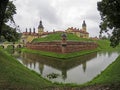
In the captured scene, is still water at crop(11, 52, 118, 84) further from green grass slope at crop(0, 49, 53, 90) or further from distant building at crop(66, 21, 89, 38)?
distant building at crop(66, 21, 89, 38)

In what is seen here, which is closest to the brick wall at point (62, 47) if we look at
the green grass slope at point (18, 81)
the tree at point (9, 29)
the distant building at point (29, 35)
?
the tree at point (9, 29)

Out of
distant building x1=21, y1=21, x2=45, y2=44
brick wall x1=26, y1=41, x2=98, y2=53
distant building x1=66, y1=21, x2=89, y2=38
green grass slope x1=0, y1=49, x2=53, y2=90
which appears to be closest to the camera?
green grass slope x1=0, y1=49, x2=53, y2=90

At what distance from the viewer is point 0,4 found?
6.24 m

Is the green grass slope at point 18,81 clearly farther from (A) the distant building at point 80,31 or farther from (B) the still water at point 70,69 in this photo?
(A) the distant building at point 80,31

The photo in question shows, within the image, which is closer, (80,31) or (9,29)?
(9,29)

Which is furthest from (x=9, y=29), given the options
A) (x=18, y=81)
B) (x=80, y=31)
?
(x=80, y=31)

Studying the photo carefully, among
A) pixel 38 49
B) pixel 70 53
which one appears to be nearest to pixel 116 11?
pixel 70 53

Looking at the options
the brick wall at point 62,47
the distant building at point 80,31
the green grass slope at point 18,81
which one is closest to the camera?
the green grass slope at point 18,81

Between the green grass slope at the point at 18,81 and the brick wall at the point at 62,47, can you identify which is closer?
the green grass slope at the point at 18,81

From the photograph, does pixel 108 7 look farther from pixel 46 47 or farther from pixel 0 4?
pixel 46 47

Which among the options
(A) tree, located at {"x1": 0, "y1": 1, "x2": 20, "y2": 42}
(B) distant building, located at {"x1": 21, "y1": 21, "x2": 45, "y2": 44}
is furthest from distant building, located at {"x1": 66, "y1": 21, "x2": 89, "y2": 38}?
(A) tree, located at {"x1": 0, "y1": 1, "x2": 20, "y2": 42}

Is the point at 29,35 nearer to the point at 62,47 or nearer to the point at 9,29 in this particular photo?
the point at 62,47

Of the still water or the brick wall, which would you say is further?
the brick wall

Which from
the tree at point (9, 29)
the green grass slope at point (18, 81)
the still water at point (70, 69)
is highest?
the tree at point (9, 29)
